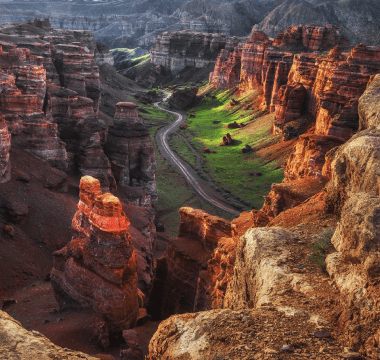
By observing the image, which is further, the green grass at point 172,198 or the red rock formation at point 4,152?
the green grass at point 172,198

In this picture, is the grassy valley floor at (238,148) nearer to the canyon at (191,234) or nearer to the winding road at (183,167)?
the winding road at (183,167)

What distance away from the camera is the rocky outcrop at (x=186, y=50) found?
13662 cm

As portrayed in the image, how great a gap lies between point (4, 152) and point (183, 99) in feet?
272

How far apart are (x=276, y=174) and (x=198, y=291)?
110 feet

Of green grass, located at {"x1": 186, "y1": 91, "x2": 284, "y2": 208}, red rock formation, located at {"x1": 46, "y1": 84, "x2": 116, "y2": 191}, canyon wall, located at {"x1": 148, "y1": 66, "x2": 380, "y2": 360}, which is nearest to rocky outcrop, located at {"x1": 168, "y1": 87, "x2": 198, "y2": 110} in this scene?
green grass, located at {"x1": 186, "y1": 91, "x2": 284, "y2": 208}

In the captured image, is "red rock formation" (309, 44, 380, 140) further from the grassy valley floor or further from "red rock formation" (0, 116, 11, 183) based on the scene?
"red rock formation" (0, 116, 11, 183)

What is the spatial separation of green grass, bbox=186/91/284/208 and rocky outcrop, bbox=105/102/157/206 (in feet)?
44.4

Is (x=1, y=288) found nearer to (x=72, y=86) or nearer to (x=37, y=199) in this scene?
(x=37, y=199)

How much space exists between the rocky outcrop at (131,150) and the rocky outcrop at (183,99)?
6682 cm

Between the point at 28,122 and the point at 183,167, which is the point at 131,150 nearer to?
the point at 28,122

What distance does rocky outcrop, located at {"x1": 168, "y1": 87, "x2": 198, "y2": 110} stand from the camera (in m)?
105

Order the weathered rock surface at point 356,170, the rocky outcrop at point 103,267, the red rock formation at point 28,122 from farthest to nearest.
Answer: the red rock formation at point 28,122 → the rocky outcrop at point 103,267 → the weathered rock surface at point 356,170

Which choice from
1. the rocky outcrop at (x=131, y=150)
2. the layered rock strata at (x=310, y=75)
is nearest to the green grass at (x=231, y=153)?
the layered rock strata at (x=310, y=75)

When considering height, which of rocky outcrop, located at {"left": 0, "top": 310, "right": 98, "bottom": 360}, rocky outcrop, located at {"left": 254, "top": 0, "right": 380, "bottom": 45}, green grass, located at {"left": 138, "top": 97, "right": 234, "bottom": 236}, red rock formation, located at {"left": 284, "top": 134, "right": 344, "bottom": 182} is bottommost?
green grass, located at {"left": 138, "top": 97, "right": 234, "bottom": 236}
